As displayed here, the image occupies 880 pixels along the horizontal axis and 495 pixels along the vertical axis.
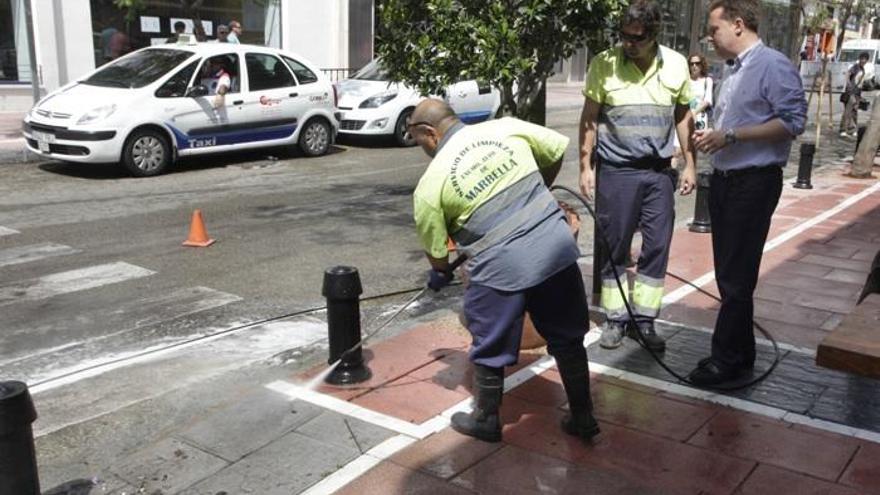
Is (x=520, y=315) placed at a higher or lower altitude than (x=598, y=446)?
higher

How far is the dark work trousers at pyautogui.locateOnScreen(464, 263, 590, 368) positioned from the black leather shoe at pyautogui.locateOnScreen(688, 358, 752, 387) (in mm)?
1026

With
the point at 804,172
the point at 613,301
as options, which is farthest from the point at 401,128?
the point at 613,301

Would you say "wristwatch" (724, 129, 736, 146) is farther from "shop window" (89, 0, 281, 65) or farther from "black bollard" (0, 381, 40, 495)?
"shop window" (89, 0, 281, 65)

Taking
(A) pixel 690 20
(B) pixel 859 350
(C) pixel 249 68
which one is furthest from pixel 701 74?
(B) pixel 859 350

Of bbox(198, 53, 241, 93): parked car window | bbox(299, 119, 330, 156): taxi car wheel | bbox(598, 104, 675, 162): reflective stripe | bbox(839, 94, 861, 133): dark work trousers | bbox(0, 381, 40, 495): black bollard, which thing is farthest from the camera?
bbox(839, 94, 861, 133): dark work trousers

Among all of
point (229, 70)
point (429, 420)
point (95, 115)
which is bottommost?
point (429, 420)

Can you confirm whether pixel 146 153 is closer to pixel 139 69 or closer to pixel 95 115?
pixel 95 115

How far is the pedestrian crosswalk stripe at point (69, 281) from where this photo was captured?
6.02 m

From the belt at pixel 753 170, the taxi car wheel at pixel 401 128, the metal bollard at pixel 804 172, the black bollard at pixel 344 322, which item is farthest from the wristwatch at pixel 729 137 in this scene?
the taxi car wheel at pixel 401 128

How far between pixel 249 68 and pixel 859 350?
10.7 metres

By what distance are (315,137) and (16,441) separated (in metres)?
10.6

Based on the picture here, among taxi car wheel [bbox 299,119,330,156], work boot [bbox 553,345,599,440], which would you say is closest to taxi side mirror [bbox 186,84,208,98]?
taxi car wheel [bbox 299,119,330,156]

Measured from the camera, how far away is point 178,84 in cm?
1127

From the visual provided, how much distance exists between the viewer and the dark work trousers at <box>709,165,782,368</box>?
4047 millimetres
